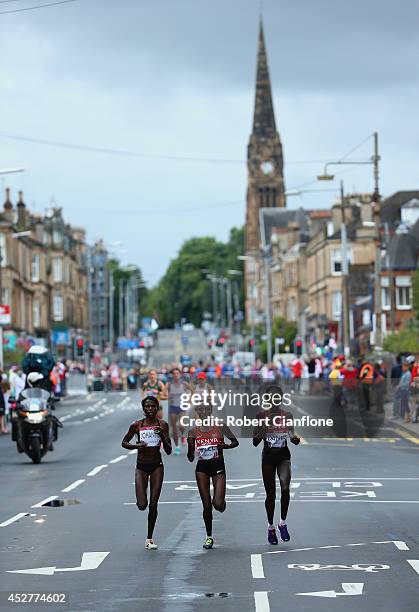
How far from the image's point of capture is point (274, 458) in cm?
1627

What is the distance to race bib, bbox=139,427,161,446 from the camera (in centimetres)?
1596

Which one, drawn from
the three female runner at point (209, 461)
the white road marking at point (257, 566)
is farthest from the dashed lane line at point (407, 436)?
the white road marking at point (257, 566)

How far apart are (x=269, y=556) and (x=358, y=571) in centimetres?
142

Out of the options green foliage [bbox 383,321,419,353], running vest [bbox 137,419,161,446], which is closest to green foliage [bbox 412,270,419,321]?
green foliage [bbox 383,321,419,353]

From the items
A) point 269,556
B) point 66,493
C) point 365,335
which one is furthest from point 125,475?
point 365,335

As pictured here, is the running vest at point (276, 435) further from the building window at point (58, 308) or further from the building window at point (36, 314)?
the building window at point (58, 308)

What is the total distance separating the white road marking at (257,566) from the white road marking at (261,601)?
3.50 ft

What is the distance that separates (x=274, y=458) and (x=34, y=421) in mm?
15038

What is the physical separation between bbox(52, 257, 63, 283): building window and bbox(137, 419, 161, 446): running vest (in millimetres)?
131301

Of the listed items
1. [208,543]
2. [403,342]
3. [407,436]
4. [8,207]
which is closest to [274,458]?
[208,543]

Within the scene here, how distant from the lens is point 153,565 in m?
14.5

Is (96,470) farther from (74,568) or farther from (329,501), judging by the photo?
(74,568)

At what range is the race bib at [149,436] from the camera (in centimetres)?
1596

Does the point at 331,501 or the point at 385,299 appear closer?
the point at 331,501
